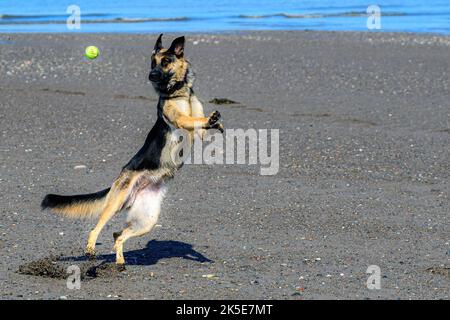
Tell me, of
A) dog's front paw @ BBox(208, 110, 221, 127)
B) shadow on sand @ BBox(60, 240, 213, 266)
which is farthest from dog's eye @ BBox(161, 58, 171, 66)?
shadow on sand @ BBox(60, 240, 213, 266)

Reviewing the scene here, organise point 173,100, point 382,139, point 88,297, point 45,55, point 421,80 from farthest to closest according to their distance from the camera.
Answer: point 45,55
point 421,80
point 382,139
point 173,100
point 88,297

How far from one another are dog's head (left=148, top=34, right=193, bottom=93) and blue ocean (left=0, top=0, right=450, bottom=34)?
16826mm

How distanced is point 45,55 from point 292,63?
5123 millimetres

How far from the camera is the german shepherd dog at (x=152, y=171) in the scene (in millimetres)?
7898

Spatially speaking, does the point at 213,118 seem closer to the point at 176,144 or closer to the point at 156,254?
the point at 176,144

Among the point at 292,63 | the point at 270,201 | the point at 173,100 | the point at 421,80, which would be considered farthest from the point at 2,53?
the point at 173,100

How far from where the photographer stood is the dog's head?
809 centimetres

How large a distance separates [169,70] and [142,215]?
3.87 ft

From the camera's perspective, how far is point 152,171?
797 centimetres

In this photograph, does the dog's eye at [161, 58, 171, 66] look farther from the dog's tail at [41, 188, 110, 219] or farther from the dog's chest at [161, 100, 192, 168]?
the dog's tail at [41, 188, 110, 219]

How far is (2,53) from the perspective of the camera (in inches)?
829

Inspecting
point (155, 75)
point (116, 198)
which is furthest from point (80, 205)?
point (155, 75)

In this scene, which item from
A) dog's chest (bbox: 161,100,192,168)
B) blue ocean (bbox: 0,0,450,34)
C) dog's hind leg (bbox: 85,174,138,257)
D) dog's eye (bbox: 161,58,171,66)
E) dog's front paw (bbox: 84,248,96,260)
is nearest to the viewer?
dog's front paw (bbox: 84,248,96,260)

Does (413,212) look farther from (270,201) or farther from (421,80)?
(421,80)
